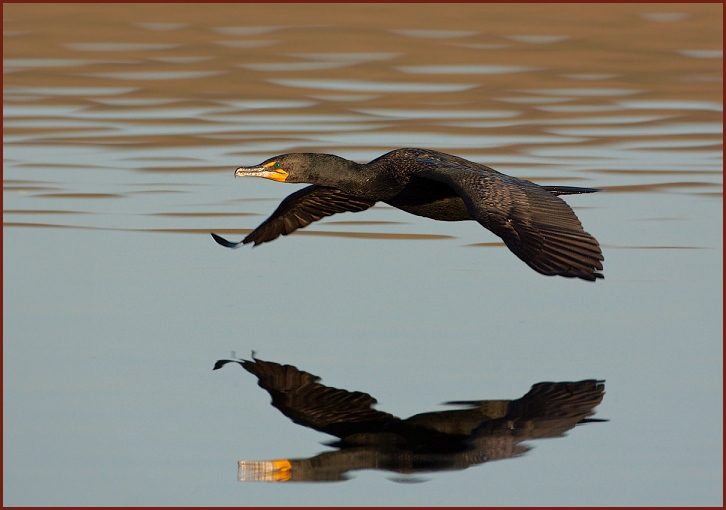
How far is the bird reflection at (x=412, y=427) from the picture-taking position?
21.5 ft

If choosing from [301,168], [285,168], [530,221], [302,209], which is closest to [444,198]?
[301,168]

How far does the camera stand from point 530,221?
7.87 m

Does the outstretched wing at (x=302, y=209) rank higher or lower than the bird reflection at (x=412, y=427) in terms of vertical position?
higher

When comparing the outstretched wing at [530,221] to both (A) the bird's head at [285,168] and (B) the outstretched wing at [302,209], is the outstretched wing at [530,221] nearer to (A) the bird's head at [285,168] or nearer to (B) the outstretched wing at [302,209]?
(A) the bird's head at [285,168]

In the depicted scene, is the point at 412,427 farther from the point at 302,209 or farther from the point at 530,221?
the point at 302,209

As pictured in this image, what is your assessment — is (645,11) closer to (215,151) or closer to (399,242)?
(215,151)

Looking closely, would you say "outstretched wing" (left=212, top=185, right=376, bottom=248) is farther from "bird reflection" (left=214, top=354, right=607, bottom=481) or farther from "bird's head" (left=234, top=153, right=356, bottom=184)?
"bird reflection" (left=214, top=354, right=607, bottom=481)

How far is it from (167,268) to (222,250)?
77 centimetres

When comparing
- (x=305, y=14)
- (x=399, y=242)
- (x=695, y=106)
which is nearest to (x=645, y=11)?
(x=305, y=14)

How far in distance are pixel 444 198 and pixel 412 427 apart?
2584 millimetres

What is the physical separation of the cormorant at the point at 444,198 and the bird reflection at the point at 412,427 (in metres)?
0.67

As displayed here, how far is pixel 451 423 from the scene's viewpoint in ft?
22.8

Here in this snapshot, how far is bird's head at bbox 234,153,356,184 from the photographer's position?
9258mm

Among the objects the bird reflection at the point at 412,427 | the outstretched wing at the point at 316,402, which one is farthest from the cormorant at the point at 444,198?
the outstretched wing at the point at 316,402
